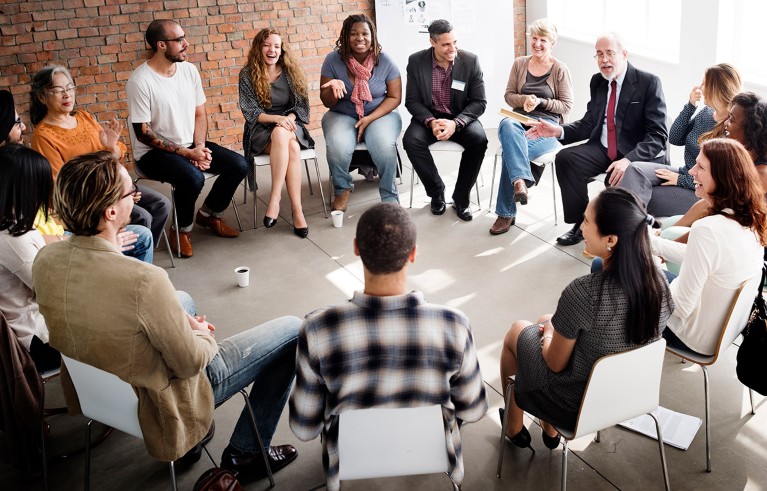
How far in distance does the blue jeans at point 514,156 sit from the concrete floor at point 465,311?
206mm

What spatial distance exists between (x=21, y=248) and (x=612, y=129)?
3747mm

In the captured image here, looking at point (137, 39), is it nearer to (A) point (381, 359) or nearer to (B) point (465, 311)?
(B) point (465, 311)

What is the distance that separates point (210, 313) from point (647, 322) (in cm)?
280

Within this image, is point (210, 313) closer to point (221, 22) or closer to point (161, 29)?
point (161, 29)

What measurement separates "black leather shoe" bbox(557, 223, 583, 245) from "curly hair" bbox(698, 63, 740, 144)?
42.1 inches

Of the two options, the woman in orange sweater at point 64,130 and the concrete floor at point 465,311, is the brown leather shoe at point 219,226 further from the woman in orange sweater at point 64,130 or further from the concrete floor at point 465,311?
the woman in orange sweater at point 64,130

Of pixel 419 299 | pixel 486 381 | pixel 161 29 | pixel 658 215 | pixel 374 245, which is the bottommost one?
pixel 486 381

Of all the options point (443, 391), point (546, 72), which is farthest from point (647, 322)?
point (546, 72)

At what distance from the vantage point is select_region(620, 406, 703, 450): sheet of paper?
10.6 ft

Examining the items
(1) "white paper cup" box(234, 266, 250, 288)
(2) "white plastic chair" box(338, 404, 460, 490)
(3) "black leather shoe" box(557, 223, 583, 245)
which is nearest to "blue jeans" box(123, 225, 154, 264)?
(1) "white paper cup" box(234, 266, 250, 288)

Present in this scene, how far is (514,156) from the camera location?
5355 mm

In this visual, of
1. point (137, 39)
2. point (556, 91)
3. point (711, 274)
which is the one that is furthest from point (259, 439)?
point (137, 39)

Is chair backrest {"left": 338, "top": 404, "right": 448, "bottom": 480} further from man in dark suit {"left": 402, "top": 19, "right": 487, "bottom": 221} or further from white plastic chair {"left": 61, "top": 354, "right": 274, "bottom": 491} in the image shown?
man in dark suit {"left": 402, "top": 19, "right": 487, "bottom": 221}

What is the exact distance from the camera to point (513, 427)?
3.20 metres
